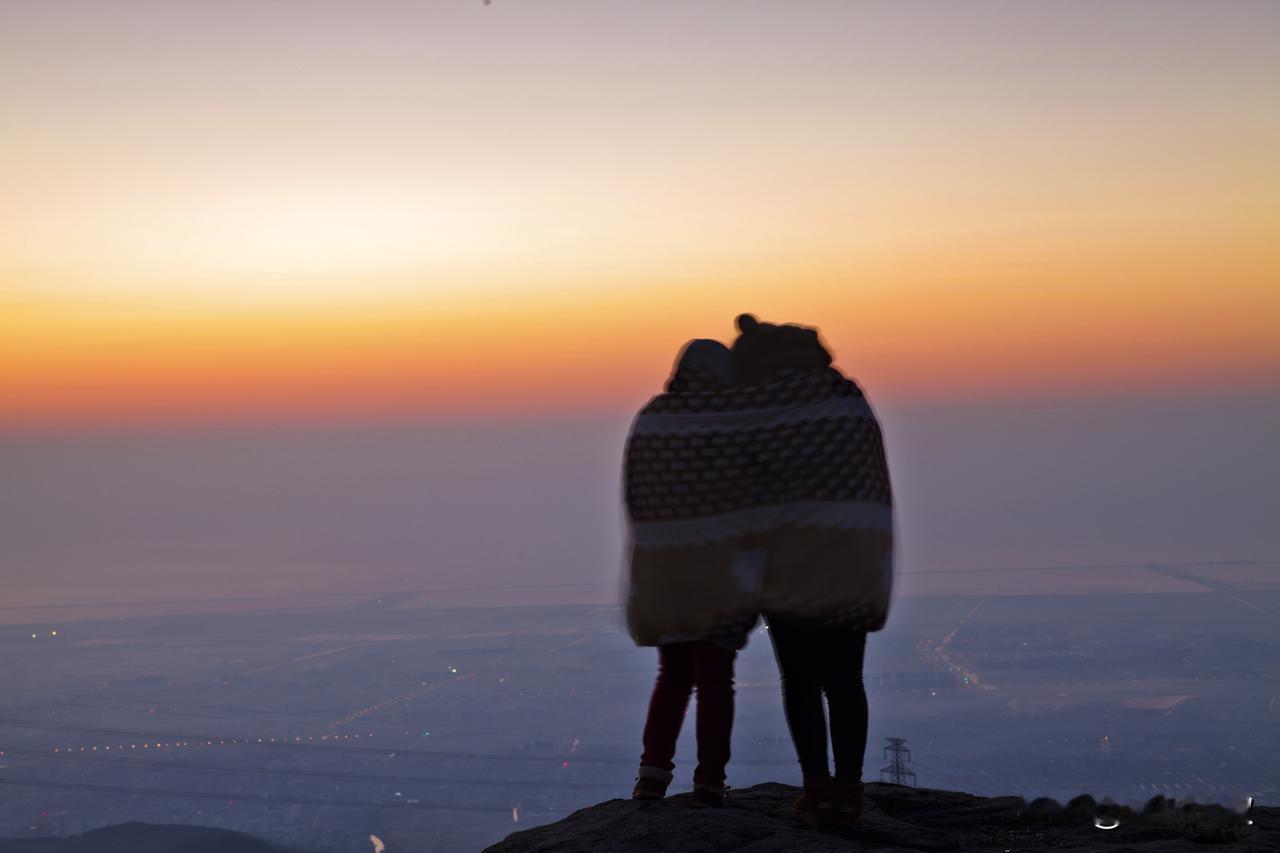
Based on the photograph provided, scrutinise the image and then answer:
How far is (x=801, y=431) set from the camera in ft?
20.2

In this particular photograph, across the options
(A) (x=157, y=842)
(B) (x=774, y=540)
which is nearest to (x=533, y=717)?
(A) (x=157, y=842)

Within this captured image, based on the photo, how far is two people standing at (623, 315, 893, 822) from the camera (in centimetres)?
611

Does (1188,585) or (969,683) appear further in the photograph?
(1188,585)

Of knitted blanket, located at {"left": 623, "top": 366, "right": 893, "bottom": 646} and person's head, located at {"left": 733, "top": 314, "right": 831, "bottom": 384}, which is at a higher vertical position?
person's head, located at {"left": 733, "top": 314, "right": 831, "bottom": 384}

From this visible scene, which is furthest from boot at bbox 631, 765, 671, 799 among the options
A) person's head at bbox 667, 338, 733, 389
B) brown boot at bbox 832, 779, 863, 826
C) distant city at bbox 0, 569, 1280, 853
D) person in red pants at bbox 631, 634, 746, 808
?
distant city at bbox 0, 569, 1280, 853

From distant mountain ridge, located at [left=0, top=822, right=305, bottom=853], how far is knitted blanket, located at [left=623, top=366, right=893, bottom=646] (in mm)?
48232

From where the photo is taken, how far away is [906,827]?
6555mm

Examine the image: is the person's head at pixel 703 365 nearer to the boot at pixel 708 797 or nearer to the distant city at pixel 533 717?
the boot at pixel 708 797

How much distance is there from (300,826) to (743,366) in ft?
239

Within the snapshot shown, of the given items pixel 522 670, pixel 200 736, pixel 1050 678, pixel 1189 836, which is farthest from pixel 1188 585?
pixel 1189 836

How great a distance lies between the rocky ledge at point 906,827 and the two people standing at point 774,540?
344mm

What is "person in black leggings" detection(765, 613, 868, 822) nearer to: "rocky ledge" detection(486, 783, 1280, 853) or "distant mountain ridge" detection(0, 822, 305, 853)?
"rocky ledge" detection(486, 783, 1280, 853)

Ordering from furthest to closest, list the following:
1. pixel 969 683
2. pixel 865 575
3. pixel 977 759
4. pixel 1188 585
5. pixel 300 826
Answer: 1. pixel 1188 585
2. pixel 969 683
3. pixel 300 826
4. pixel 977 759
5. pixel 865 575

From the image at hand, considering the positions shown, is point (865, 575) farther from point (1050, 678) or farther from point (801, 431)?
point (1050, 678)
